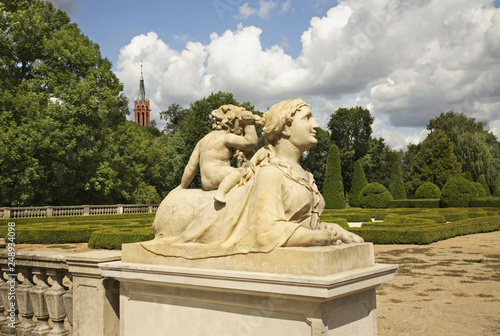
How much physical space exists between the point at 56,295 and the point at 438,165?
173 ft

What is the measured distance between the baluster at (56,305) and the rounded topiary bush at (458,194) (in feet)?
113

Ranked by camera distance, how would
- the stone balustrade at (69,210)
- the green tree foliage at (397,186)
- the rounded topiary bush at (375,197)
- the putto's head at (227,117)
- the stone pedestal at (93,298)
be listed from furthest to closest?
1. the green tree foliage at (397,186)
2. the rounded topiary bush at (375,197)
3. the stone balustrade at (69,210)
4. the putto's head at (227,117)
5. the stone pedestal at (93,298)

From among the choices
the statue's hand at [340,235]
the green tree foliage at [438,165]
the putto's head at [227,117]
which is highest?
the green tree foliage at [438,165]

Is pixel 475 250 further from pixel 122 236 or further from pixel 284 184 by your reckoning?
pixel 284 184

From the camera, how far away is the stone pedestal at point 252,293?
3373 mm

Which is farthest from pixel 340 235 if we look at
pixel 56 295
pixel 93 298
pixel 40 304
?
pixel 40 304

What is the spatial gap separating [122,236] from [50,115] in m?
14.7

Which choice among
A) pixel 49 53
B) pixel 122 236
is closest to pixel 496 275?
pixel 122 236

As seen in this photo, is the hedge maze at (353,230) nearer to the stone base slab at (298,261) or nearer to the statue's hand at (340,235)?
the stone base slab at (298,261)

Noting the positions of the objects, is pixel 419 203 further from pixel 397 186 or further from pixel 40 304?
pixel 40 304

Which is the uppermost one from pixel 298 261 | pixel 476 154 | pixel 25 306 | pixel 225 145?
pixel 476 154

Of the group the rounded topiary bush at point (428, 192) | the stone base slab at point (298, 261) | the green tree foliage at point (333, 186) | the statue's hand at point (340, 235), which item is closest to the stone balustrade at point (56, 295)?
the stone base slab at point (298, 261)

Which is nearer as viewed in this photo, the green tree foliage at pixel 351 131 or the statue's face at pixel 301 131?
the statue's face at pixel 301 131

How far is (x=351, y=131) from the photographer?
55281mm
